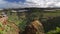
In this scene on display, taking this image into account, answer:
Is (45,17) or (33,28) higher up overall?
(33,28)

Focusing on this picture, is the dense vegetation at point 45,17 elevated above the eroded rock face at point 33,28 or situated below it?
below

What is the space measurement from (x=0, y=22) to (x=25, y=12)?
5263mm

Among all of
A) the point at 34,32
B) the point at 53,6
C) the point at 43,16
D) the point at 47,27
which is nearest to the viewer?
the point at 34,32

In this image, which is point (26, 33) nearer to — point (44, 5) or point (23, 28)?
point (23, 28)

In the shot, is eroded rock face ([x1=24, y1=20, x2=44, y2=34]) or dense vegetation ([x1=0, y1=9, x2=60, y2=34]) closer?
eroded rock face ([x1=24, y1=20, x2=44, y2=34])

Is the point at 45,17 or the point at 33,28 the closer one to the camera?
the point at 33,28

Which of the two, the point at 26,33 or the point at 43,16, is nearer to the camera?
the point at 26,33

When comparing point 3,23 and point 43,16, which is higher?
point 3,23

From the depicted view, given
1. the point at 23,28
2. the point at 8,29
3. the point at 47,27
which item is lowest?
the point at 47,27

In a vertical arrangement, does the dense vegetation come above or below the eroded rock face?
below

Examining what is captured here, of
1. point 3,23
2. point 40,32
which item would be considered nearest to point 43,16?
point 40,32

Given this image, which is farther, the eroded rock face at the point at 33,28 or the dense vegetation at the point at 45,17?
the dense vegetation at the point at 45,17

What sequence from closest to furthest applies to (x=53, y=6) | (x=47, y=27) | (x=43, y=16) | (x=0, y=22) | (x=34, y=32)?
(x=0, y=22), (x=34, y=32), (x=47, y=27), (x=43, y=16), (x=53, y=6)

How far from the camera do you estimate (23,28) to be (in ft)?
36.2
